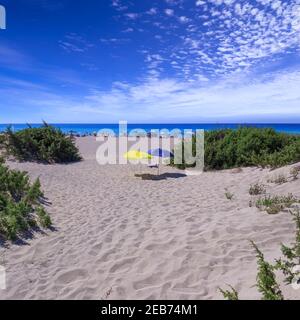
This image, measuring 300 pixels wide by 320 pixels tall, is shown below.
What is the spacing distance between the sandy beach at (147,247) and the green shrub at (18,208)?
1.20 ft

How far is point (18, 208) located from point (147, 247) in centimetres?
336

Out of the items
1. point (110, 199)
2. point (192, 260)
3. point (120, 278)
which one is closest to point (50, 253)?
point (120, 278)

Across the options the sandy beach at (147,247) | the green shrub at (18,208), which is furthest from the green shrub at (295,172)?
the green shrub at (18,208)

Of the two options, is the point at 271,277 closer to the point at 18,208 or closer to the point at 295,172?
the point at 18,208

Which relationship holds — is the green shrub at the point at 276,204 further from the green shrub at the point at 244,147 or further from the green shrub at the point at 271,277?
the green shrub at the point at 244,147

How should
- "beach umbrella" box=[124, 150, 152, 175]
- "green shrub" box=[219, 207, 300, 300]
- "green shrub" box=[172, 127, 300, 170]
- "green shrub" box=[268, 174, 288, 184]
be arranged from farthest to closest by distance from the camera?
1. "green shrub" box=[172, 127, 300, 170]
2. "beach umbrella" box=[124, 150, 152, 175]
3. "green shrub" box=[268, 174, 288, 184]
4. "green shrub" box=[219, 207, 300, 300]

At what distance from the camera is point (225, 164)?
14562mm

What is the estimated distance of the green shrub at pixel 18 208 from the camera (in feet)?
23.3

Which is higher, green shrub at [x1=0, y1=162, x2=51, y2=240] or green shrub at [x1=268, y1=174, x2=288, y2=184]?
green shrub at [x1=268, y1=174, x2=288, y2=184]

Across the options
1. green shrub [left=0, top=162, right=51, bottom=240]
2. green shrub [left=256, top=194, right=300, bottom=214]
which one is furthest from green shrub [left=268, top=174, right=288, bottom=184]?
green shrub [left=0, top=162, right=51, bottom=240]

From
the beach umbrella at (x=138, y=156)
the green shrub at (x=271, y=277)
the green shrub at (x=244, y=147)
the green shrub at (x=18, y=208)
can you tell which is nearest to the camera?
the green shrub at (x=271, y=277)

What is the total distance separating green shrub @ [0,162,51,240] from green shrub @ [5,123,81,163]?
21.5ft

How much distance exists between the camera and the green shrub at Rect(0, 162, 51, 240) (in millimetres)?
7090

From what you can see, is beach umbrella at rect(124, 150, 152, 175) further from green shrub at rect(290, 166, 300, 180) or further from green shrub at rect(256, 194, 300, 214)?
green shrub at rect(256, 194, 300, 214)
